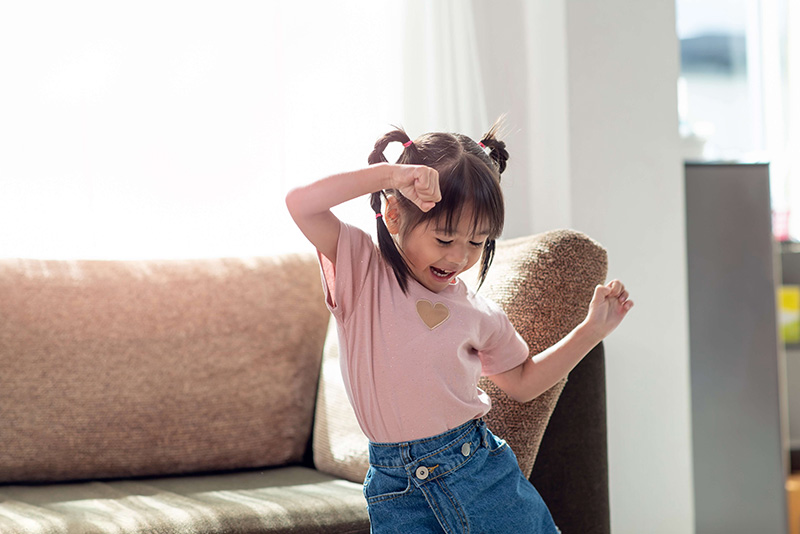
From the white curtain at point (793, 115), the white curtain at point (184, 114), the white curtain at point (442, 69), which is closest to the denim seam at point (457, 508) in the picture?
the white curtain at point (184, 114)

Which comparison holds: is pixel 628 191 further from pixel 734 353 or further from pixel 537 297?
pixel 537 297

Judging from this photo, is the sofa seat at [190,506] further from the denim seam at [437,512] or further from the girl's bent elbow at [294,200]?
the girl's bent elbow at [294,200]

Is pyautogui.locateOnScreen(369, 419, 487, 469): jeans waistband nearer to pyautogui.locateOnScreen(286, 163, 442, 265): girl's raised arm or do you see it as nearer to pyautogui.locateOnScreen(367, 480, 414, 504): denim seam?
pyautogui.locateOnScreen(367, 480, 414, 504): denim seam

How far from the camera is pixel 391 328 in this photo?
1.08 m

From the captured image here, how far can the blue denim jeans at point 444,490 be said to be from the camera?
3.47 ft

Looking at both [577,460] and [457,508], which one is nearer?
[457,508]

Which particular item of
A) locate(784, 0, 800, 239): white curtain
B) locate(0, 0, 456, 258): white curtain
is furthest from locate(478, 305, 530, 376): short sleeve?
locate(784, 0, 800, 239): white curtain

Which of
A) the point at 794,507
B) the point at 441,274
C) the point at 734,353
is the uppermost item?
the point at 441,274

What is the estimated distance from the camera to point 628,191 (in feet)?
6.24

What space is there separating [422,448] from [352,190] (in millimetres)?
359

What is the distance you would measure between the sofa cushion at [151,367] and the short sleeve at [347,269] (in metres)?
0.74

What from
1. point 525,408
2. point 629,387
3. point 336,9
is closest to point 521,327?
point 525,408

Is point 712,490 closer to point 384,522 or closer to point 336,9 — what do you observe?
point 384,522

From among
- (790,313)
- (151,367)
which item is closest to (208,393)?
(151,367)
